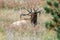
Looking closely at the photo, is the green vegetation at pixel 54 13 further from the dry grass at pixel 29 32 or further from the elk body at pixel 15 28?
the elk body at pixel 15 28

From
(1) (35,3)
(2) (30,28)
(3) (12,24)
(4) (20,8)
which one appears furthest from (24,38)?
(1) (35,3)

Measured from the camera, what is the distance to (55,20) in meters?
6.02

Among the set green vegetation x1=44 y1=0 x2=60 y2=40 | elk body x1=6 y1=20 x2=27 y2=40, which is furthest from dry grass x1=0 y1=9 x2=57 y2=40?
green vegetation x1=44 y1=0 x2=60 y2=40

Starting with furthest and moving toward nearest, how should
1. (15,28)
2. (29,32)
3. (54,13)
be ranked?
(15,28) → (29,32) → (54,13)

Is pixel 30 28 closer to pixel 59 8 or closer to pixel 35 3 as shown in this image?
pixel 59 8

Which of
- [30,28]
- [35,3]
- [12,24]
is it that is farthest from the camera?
[35,3]

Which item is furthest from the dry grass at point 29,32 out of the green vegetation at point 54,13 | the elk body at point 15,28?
the green vegetation at point 54,13

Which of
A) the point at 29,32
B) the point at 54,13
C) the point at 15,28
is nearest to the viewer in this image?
the point at 54,13

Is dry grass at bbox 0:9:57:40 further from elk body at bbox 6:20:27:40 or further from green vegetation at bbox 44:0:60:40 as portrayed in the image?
green vegetation at bbox 44:0:60:40

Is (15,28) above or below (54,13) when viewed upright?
below

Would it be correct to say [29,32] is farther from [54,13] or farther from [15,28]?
[54,13]

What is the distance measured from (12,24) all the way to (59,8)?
483 centimetres

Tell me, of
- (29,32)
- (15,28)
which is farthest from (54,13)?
(15,28)

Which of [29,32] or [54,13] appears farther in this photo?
[29,32]
